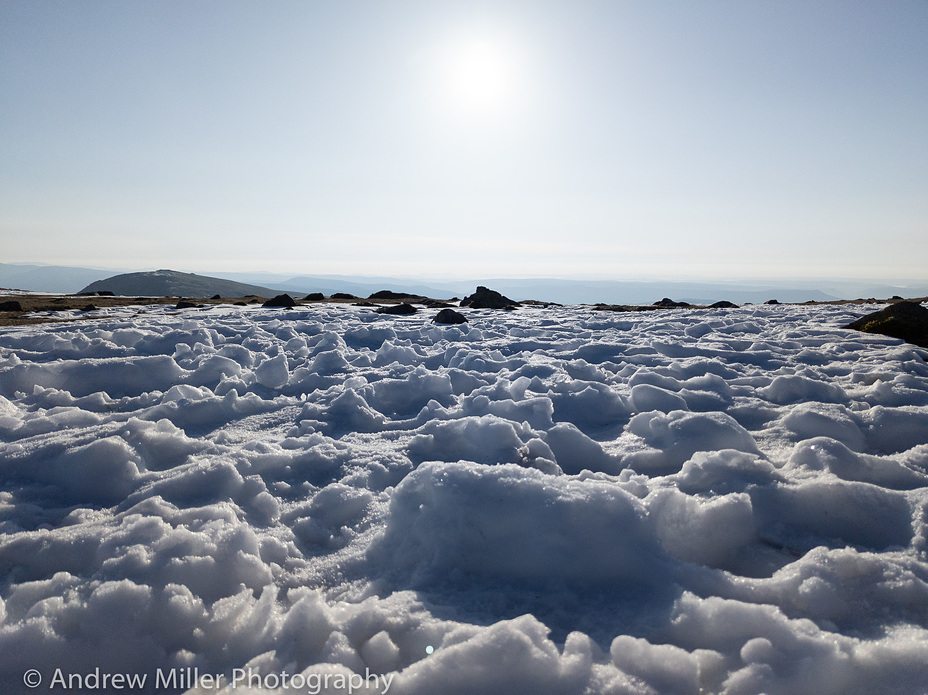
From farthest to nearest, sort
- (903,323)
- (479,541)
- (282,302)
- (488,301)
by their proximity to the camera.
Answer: (488,301)
(282,302)
(903,323)
(479,541)

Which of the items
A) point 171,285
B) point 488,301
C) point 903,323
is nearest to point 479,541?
point 903,323

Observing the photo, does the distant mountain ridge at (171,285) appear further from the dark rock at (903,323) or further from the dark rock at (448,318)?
the dark rock at (903,323)

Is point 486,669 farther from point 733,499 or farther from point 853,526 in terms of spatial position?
point 853,526

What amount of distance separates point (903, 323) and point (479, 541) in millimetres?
8788

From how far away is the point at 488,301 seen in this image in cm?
1748

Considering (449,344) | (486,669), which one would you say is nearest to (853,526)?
(486,669)

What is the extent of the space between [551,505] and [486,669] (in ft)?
2.78

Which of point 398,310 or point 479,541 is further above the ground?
point 398,310

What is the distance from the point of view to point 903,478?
8.93ft

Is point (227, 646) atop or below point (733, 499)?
below

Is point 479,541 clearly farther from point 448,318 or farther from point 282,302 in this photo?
point 282,302

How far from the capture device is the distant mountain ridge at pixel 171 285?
91.8 metres

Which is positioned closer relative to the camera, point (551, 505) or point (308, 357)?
point (551, 505)

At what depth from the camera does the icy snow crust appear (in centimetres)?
159
